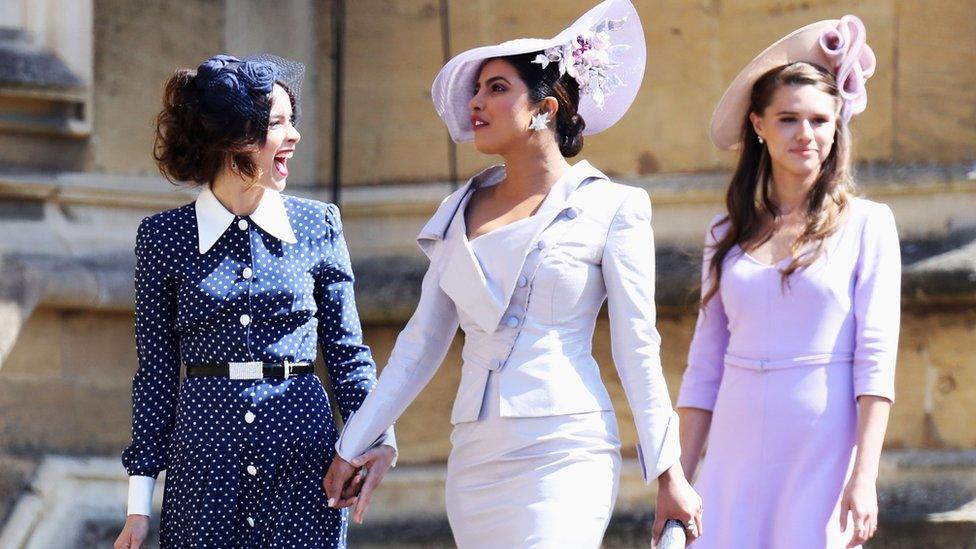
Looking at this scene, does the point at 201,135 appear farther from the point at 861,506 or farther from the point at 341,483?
the point at 861,506

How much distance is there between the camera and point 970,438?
5.74 metres

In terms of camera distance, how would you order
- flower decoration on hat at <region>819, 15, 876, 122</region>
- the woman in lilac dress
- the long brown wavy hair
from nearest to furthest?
1. the woman in lilac dress
2. the long brown wavy hair
3. flower decoration on hat at <region>819, 15, 876, 122</region>

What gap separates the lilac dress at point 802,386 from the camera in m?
3.90

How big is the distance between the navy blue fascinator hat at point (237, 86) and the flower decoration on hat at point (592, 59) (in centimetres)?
61

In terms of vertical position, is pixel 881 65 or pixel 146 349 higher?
pixel 881 65

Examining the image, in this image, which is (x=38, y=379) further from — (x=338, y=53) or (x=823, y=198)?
(x=823, y=198)

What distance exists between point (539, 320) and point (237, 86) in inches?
33.6

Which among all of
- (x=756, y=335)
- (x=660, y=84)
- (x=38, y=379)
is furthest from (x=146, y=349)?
(x=660, y=84)

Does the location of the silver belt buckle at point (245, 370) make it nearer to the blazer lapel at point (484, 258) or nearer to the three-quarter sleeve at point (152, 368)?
the three-quarter sleeve at point (152, 368)

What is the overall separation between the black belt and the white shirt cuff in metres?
0.25

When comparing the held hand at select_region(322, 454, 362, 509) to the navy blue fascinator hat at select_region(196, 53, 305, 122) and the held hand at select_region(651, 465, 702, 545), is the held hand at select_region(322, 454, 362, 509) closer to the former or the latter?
the held hand at select_region(651, 465, 702, 545)

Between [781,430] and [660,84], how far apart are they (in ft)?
8.05

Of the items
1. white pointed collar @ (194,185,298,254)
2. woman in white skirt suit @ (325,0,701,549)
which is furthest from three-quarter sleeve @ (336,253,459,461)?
white pointed collar @ (194,185,298,254)

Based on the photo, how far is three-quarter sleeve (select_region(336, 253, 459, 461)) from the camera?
372 centimetres
